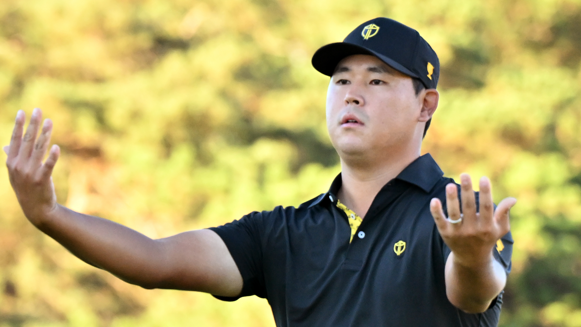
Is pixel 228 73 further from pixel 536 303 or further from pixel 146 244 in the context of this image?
pixel 146 244

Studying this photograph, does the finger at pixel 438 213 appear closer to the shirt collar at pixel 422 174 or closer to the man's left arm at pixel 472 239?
the man's left arm at pixel 472 239

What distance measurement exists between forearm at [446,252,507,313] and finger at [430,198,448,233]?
135mm

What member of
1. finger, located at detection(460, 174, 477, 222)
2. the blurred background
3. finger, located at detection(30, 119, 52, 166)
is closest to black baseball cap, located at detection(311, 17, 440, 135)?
finger, located at detection(460, 174, 477, 222)

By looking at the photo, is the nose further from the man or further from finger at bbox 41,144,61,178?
finger at bbox 41,144,61,178

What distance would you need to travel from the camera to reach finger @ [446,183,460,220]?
1775 millimetres

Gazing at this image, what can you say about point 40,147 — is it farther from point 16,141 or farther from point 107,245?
point 107,245

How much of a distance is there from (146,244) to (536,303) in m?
9.58

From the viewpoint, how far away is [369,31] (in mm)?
2684

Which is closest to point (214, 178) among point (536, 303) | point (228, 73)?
point (228, 73)

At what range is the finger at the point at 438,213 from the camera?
1786 mm

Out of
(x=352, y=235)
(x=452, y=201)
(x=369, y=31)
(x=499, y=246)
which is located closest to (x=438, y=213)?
(x=452, y=201)

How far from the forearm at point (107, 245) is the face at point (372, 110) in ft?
2.49

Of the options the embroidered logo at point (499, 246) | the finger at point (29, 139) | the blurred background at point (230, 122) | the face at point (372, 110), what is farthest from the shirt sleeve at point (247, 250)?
the blurred background at point (230, 122)

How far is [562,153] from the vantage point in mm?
11688
